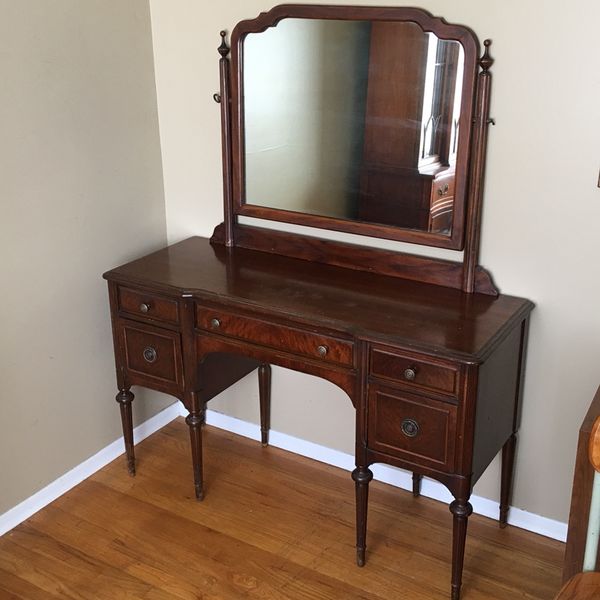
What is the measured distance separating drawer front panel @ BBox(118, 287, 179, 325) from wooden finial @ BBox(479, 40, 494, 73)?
3.43 feet

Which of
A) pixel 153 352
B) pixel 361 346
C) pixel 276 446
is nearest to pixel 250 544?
pixel 276 446

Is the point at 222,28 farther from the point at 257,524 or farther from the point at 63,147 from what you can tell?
the point at 257,524

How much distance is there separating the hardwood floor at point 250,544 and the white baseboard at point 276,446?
0.03 metres

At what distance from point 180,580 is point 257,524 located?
1.03 ft

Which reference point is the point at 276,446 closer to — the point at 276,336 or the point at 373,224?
the point at 276,336

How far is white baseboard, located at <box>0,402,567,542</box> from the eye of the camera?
7.88 ft

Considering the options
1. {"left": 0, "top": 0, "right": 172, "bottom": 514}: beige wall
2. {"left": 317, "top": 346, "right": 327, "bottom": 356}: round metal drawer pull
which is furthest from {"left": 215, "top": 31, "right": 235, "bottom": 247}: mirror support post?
{"left": 317, "top": 346, "right": 327, "bottom": 356}: round metal drawer pull

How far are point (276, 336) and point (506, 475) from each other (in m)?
0.80

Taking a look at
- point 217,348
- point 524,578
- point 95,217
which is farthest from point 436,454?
point 95,217

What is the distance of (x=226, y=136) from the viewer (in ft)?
8.25

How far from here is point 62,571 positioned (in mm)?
2248

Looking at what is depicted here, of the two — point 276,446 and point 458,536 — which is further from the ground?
point 458,536

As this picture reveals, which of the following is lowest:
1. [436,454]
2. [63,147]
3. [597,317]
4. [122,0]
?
[436,454]

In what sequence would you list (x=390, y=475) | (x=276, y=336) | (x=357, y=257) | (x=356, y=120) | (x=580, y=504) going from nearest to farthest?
(x=580, y=504), (x=276, y=336), (x=356, y=120), (x=357, y=257), (x=390, y=475)
